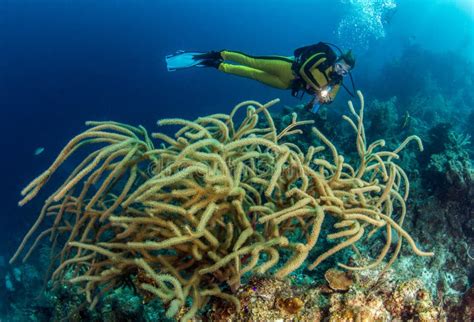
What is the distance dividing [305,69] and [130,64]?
229 feet

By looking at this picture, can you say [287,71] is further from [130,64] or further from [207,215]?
[130,64]

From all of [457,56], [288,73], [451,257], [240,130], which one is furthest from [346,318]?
[457,56]

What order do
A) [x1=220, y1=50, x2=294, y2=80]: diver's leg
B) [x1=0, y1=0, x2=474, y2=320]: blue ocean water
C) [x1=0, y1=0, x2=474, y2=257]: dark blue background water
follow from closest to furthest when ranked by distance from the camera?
[x1=220, y1=50, x2=294, y2=80]: diver's leg < [x1=0, y1=0, x2=474, y2=320]: blue ocean water < [x1=0, y1=0, x2=474, y2=257]: dark blue background water

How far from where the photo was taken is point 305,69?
564 centimetres

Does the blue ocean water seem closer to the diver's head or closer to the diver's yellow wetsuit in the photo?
the diver's yellow wetsuit

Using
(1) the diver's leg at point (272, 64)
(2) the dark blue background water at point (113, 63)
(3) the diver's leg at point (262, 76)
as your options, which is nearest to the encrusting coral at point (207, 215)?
(1) the diver's leg at point (272, 64)

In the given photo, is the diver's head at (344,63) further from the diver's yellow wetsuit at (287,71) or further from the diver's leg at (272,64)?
the diver's leg at (272,64)

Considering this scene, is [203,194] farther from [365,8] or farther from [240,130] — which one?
[365,8]

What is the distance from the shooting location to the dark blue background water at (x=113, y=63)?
4778 centimetres

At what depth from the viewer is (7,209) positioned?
A: 29219 mm

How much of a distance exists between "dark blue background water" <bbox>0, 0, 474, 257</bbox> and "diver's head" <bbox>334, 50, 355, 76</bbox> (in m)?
24.2

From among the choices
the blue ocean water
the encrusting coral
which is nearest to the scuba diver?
the encrusting coral

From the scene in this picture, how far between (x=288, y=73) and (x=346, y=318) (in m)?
4.40

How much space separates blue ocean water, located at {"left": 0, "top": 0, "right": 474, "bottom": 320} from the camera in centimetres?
3628
